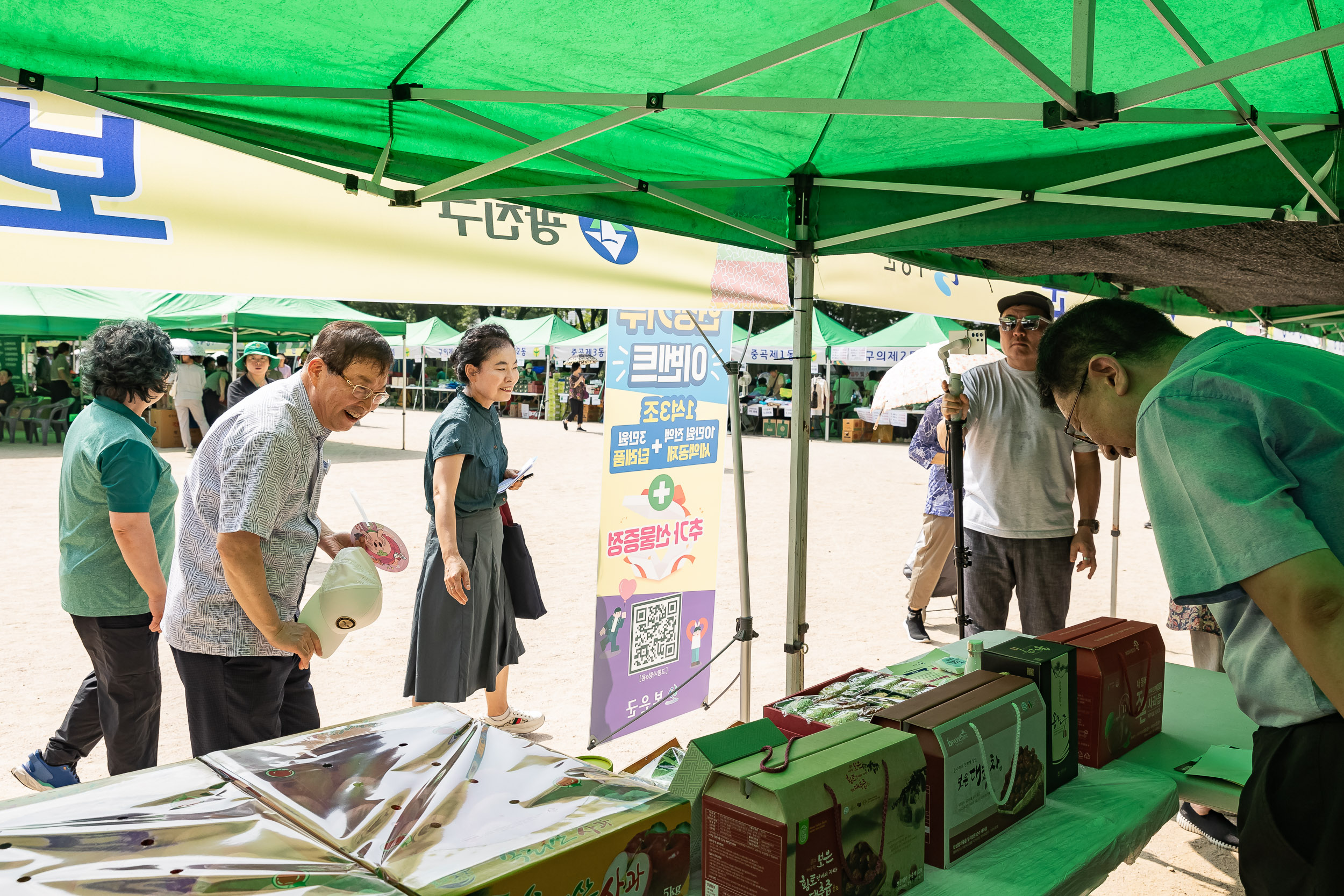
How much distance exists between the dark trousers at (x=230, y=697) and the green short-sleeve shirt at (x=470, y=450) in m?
1.09

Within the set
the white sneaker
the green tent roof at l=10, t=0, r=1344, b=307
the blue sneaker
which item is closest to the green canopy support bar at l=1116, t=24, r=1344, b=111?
the green tent roof at l=10, t=0, r=1344, b=307

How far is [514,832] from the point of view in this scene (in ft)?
3.76

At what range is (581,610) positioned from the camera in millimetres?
6160

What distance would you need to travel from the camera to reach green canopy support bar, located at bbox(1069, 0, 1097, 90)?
5.41 ft

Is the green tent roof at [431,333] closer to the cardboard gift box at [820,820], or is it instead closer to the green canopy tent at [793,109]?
the green canopy tent at [793,109]

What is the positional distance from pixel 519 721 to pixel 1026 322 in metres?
2.68

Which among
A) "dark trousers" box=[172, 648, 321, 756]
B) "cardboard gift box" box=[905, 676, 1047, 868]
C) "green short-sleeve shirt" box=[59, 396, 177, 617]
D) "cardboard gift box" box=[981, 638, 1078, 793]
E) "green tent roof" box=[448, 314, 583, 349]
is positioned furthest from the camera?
"green tent roof" box=[448, 314, 583, 349]

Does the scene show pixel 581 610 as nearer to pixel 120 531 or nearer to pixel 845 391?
pixel 120 531

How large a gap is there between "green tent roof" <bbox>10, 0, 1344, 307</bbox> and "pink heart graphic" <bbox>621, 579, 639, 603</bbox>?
149cm

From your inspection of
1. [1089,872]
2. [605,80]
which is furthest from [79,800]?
[605,80]

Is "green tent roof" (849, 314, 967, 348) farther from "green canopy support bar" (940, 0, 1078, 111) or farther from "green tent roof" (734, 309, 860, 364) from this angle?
"green canopy support bar" (940, 0, 1078, 111)

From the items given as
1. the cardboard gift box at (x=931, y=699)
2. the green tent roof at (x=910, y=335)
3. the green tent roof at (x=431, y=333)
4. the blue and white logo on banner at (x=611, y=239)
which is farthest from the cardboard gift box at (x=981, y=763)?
the green tent roof at (x=431, y=333)

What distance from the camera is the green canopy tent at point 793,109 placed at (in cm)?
188

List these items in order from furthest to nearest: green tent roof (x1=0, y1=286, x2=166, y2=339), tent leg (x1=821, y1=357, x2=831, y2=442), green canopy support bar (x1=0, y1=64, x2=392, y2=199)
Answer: tent leg (x1=821, y1=357, x2=831, y2=442), green tent roof (x1=0, y1=286, x2=166, y2=339), green canopy support bar (x1=0, y1=64, x2=392, y2=199)
